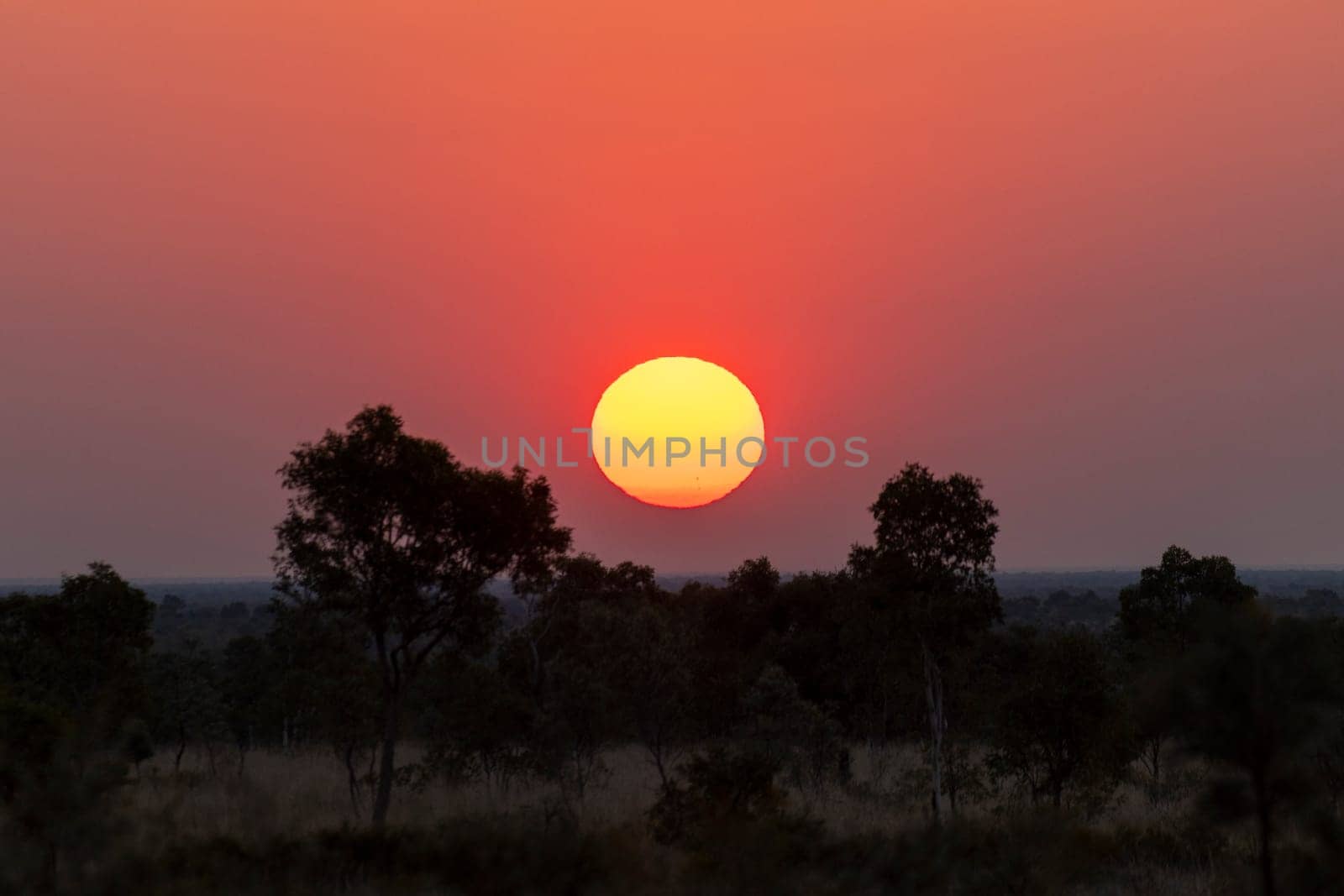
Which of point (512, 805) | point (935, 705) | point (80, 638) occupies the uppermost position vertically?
point (80, 638)

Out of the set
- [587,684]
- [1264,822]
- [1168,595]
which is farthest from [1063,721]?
[1168,595]

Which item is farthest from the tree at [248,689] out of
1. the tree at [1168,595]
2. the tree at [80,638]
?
the tree at [1168,595]

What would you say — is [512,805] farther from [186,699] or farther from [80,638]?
[186,699]

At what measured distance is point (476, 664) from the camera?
114ft

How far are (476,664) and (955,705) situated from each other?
17.7m

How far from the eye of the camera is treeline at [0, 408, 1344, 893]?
1053cm

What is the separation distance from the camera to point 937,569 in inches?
1014

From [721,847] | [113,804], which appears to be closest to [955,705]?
[721,847]

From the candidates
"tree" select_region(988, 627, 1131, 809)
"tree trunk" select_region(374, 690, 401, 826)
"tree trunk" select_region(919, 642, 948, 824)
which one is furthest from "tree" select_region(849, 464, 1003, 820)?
"tree trunk" select_region(374, 690, 401, 826)

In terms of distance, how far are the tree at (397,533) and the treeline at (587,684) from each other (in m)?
0.05

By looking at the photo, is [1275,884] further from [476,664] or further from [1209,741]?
[476,664]

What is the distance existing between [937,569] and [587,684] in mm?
11152

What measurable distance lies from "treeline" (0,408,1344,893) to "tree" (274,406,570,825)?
0.15 ft

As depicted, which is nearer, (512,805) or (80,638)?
(512,805)
